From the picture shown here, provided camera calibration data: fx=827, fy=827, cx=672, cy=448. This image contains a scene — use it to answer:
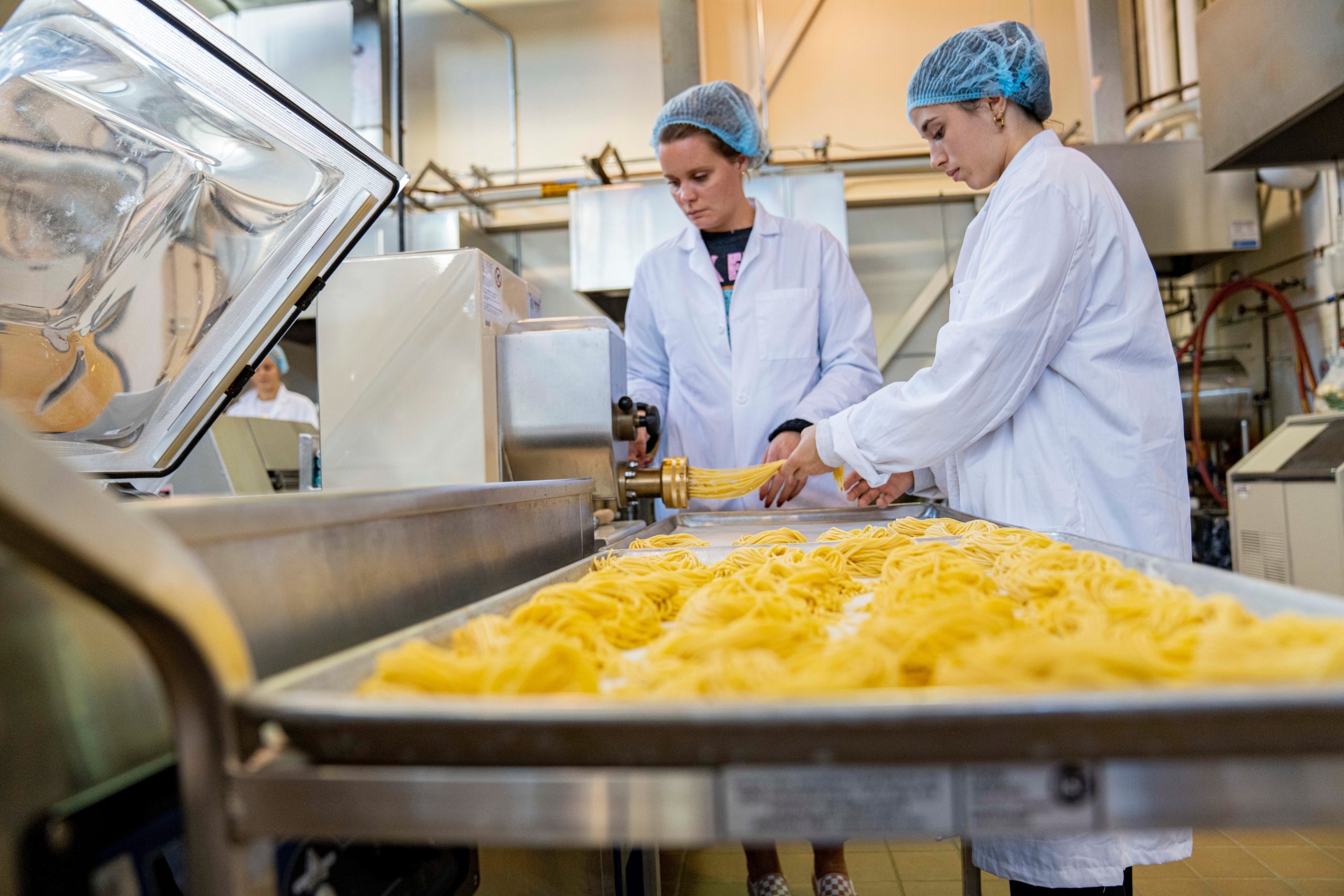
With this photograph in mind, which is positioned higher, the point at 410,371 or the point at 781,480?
the point at 410,371

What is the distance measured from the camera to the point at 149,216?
1.41 m

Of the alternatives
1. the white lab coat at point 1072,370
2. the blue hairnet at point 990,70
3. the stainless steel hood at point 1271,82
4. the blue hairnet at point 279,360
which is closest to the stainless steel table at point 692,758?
the white lab coat at point 1072,370

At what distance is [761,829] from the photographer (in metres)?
0.48

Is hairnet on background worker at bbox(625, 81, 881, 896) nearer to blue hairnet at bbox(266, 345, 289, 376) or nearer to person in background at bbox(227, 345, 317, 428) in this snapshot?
person in background at bbox(227, 345, 317, 428)

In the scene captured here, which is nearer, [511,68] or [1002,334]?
[1002,334]

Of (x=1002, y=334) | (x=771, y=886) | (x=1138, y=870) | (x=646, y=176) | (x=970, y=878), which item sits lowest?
(x=1138, y=870)

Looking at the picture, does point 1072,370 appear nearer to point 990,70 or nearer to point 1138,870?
point 990,70

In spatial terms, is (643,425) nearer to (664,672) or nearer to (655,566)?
(655,566)

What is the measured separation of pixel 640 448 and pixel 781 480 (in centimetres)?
42

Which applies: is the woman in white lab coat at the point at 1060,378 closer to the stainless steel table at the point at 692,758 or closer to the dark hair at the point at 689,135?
the dark hair at the point at 689,135

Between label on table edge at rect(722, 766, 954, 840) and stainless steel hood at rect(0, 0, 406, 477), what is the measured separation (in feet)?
3.77

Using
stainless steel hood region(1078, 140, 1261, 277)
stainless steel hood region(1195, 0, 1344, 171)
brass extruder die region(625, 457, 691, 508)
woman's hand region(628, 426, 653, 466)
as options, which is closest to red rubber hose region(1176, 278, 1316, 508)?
stainless steel hood region(1078, 140, 1261, 277)

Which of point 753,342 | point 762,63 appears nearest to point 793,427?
point 753,342

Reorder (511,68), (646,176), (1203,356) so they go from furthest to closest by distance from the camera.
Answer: (511,68) → (646,176) → (1203,356)
